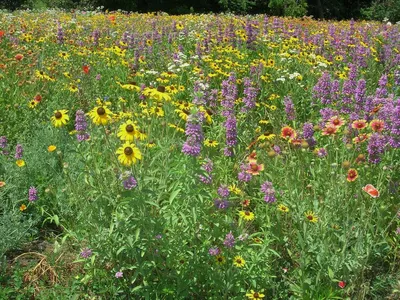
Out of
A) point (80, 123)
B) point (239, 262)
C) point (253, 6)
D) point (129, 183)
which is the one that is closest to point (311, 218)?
point (239, 262)

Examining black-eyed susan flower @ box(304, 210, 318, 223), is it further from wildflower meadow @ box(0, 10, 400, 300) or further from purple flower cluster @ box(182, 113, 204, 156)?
purple flower cluster @ box(182, 113, 204, 156)

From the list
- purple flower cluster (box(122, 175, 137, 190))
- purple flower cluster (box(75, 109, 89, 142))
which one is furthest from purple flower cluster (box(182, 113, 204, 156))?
purple flower cluster (box(75, 109, 89, 142))

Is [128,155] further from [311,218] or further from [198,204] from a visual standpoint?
[311,218]

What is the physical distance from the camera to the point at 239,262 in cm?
262

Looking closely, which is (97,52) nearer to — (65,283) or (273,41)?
(273,41)

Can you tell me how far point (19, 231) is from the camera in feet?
10.7

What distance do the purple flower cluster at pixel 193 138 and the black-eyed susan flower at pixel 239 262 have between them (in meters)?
0.64

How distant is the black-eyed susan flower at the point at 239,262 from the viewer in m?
2.60

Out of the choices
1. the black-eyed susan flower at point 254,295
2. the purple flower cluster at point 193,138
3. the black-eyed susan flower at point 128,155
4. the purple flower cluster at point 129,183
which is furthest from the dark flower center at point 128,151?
the black-eyed susan flower at point 254,295

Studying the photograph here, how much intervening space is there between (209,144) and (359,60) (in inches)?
119

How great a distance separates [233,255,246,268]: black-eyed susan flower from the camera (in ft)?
8.52

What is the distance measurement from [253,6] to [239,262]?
24784 mm

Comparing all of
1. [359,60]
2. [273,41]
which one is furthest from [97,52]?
[359,60]

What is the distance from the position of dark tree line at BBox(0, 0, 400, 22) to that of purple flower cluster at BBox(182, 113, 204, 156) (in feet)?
58.2
